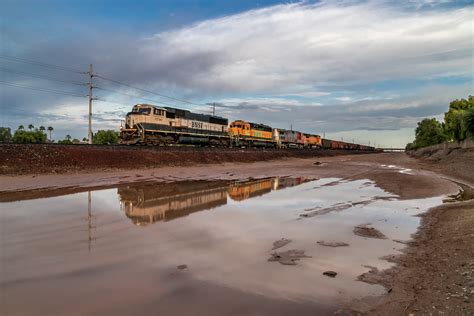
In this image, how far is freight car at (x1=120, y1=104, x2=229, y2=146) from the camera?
2911cm

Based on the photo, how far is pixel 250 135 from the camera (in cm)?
4916

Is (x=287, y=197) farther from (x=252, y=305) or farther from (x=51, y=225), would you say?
(x=252, y=305)

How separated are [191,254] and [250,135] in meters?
43.2

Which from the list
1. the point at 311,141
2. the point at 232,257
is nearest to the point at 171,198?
the point at 232,257

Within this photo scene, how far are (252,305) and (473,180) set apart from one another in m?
20.9

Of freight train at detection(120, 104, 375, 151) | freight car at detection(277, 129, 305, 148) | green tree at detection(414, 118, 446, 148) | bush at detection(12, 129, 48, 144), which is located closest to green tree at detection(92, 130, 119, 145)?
bush at detection(12, 129, 48, 144)

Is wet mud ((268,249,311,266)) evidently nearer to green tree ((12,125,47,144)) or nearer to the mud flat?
the mud flat

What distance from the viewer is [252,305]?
4340 mm

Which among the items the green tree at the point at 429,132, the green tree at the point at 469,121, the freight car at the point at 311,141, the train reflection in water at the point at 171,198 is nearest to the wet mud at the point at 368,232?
the train reflection in water at the point at 171,198

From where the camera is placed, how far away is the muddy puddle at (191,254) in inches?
175

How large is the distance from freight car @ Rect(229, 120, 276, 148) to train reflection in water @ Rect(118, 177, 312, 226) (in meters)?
27.6

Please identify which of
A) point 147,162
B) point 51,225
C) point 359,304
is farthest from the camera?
point 147,162

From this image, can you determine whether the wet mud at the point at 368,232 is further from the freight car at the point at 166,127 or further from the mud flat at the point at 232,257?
the freight car at the point at 166,127

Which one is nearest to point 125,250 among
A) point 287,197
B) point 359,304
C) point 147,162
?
point 359,304
